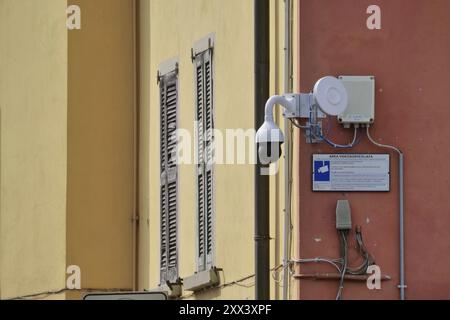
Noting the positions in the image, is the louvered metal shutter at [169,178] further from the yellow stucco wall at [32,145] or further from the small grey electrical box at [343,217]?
the small grey electrical box at [343,217]

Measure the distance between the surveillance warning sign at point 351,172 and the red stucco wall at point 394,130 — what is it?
65mm

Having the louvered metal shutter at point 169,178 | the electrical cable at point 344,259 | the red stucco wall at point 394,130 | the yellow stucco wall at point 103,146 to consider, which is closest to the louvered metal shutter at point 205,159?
the louvered metal shutter at point 169,178

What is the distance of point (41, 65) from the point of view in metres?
23.0

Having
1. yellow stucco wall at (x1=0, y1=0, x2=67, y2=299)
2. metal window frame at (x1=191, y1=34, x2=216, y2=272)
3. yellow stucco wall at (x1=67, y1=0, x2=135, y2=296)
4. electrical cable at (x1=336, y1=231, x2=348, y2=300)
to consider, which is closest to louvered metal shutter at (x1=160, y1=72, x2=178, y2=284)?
metal window frame at (x1=191, y1=34, x2=216, y2=272)

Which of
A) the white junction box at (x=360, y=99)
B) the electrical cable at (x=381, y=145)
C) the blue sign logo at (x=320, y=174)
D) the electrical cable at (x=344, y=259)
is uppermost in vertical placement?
the white junction box at (x=360, y=99)

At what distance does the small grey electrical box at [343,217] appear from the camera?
16969mm

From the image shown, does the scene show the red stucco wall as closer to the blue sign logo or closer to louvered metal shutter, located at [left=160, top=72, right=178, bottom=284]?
the blue sign logo

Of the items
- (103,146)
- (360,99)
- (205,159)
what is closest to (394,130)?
(360,99)

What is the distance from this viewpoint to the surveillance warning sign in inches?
673

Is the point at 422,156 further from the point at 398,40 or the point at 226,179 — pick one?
the point at 226,179

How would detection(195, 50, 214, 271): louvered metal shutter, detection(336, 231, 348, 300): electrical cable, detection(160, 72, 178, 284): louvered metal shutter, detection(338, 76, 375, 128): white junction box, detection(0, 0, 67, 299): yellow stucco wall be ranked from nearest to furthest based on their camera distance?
detection(336, 231, 348, 300): electrical cable < detection(338, 76, 375, 128): white junction box < detection(195, 50, 214, 271): louvered metal shutter < detection(160, 72, 178, 284): louvered metal shutter < detection(0, 0, 67, 299): yellow stucco wall

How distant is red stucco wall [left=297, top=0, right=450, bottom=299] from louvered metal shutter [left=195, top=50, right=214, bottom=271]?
7.49 feet

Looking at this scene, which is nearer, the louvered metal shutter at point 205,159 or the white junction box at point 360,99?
the white junction box at point 360,99
